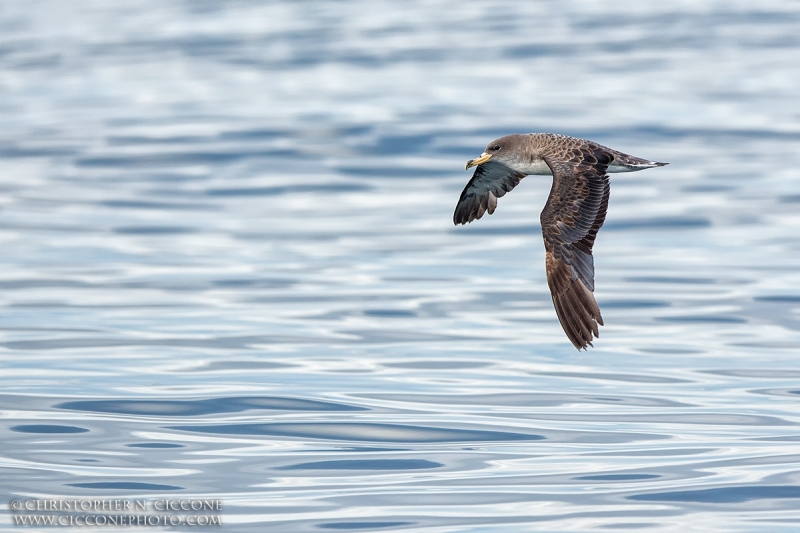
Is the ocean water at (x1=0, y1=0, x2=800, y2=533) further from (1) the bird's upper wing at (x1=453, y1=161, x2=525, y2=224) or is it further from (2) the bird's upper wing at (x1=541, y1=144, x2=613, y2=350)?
(1) the bird's upper wing at (x1=453, y1=161, x2=525, y2=224)

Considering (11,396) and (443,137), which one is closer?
(11,396)

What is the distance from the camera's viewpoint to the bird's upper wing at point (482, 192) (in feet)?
35.0

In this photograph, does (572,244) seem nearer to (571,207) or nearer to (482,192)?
(571,207)

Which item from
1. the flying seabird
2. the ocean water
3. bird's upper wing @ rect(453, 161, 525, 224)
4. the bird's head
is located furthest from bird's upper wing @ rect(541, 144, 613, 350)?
bird's upper wing @ rect(453, 161, 525, 224)

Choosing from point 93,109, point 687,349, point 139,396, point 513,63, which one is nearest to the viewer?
point 139,396

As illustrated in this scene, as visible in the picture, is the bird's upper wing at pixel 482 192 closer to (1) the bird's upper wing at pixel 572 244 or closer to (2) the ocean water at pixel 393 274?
(1) the bird's upper wing at pixel 572 244

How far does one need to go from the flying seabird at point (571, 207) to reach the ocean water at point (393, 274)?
1372mm

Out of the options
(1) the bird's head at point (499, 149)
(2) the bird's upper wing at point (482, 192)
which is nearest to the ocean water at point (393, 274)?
(2) the bird's upper wing at point (482, 192)

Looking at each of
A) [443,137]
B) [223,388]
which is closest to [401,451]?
[223,388]

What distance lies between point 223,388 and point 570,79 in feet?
62.7

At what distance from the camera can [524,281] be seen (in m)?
17.0

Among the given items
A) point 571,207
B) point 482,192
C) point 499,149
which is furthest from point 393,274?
point 571,207

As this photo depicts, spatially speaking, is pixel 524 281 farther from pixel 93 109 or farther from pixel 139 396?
pixel 93 109

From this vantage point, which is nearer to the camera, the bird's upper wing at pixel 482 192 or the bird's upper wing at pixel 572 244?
the bird's upper wing at pixel 572 244
